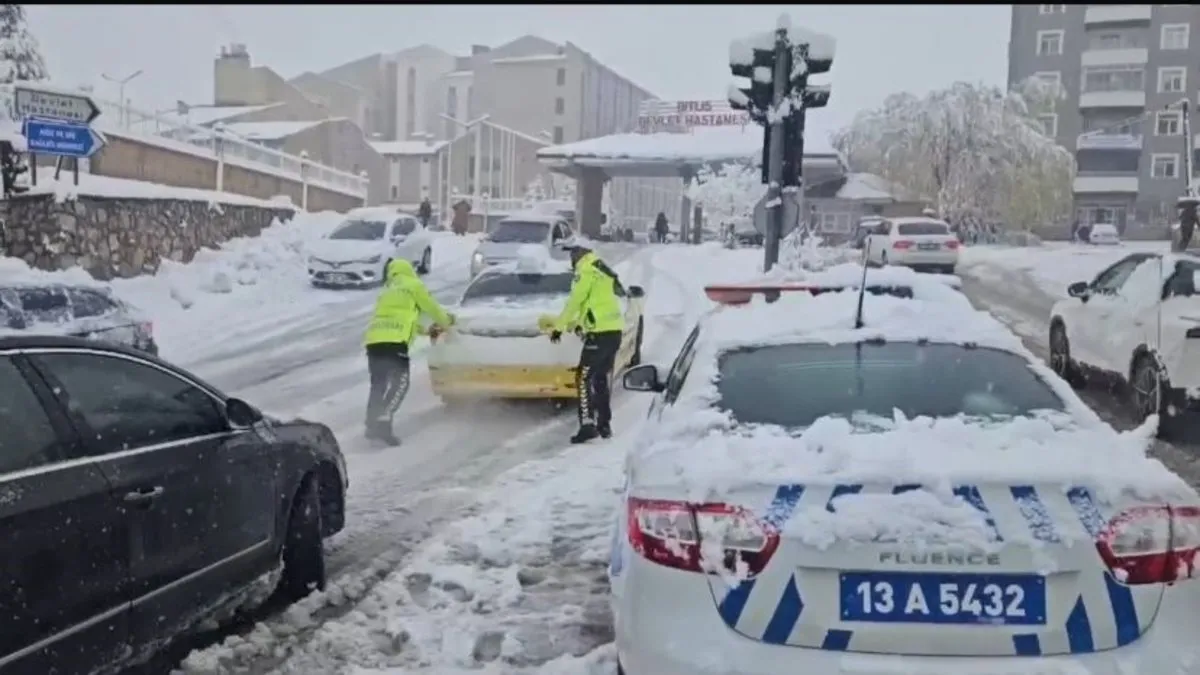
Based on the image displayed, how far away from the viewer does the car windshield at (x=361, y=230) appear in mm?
25016

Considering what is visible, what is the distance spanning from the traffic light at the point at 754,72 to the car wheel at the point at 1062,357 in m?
4.04

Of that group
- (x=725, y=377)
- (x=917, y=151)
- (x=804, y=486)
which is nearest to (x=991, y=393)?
(x=725, y=377)

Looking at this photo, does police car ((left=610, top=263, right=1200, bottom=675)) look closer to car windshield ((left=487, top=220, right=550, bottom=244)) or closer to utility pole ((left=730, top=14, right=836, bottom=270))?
utility pole ((left=730, top=14, right=836, bottom=270))

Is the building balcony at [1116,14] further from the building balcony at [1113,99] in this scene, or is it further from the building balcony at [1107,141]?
the building balcony at [1107,141]

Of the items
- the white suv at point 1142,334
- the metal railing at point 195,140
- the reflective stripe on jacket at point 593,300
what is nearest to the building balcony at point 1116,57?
the metal railing at point 195,140

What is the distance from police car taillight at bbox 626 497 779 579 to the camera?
3.30m

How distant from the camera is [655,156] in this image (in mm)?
42969

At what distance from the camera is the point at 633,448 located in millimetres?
4098

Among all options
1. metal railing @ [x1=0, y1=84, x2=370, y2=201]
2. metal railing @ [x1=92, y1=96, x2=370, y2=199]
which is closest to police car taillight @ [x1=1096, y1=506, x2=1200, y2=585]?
metal railing @ [x1=0, y1=84, x2=370, y2=201]

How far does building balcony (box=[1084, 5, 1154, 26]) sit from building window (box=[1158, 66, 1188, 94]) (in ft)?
9.50

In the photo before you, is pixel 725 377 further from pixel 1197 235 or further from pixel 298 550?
pixel 1197 235

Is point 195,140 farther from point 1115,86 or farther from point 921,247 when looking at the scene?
point 1115,86

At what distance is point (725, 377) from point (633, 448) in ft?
1.73

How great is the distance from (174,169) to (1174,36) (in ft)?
176
